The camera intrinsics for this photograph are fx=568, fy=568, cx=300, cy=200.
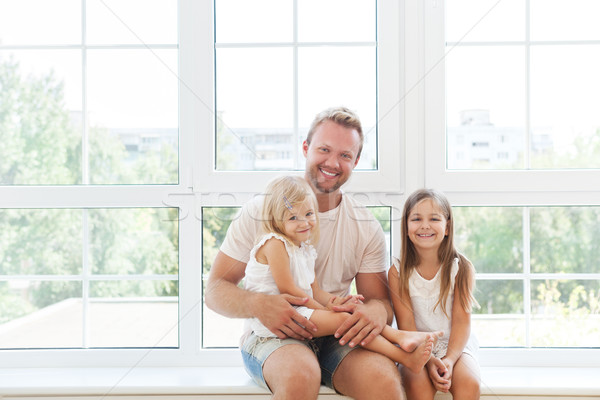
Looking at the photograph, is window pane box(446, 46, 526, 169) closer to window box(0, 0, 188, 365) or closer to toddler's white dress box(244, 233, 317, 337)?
toddler's white dress box(244, 233, 317, 337)

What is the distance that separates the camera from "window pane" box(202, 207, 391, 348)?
2.11 meters

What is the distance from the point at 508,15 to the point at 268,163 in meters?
1.03

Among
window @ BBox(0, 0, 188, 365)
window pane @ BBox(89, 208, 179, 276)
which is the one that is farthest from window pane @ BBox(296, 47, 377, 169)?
window pane @ BBox(89, 208, 179, 276)

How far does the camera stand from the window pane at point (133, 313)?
85.0 inches

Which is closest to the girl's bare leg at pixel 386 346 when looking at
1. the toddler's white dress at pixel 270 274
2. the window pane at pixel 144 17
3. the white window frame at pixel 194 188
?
the toddler's white dress at pixel 270 274

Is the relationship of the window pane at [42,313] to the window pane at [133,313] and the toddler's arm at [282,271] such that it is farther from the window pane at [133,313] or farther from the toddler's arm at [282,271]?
the toddler's arm at [282,271]

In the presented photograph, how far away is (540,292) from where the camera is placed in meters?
2.15

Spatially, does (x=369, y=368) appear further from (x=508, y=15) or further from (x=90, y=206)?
(x=508, y=15)

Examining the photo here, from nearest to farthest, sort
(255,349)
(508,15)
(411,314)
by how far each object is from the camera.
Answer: (255,349), (411,314), (508,15)

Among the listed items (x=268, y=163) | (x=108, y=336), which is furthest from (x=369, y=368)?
(x=108, y=336)

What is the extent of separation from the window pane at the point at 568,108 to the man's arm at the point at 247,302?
110 centimetres

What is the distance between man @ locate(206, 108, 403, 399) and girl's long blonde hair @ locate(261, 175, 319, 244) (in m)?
0.07

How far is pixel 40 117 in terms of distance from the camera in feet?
7.07

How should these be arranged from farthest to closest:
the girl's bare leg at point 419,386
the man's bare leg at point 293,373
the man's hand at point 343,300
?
the man's hand at point 343,300, the girl's bare leg at point 419,386, the man's bare leg at point 293,373
